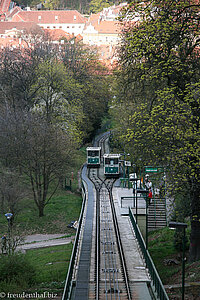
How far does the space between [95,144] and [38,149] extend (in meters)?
33.3

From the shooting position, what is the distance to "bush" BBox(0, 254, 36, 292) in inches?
736

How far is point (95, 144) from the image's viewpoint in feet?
222

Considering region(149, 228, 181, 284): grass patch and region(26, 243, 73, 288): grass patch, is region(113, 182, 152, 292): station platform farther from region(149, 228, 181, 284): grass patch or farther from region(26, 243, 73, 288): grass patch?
region(26, 243, 73, 288): grass patch

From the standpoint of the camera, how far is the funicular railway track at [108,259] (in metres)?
14.9

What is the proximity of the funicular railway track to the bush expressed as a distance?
11.4 ft

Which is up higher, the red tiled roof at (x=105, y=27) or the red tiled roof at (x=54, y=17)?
the red tiled roof at (x=54, y=17)

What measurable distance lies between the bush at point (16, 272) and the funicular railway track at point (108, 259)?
348cm

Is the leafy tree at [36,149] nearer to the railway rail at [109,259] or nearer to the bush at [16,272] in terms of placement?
the railway rail at [109,259]

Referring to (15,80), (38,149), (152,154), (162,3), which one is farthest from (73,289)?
(15,80)

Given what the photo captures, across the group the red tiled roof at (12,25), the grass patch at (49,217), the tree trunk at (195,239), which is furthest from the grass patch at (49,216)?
the red tiled roof at (12,25)

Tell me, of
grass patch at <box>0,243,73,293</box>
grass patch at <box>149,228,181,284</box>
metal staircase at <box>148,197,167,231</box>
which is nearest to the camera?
grass patch at <box>0,243,73,293</box>

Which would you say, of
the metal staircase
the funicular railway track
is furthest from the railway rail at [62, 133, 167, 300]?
the metal staircase

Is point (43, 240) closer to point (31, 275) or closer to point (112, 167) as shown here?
point (31, 275)

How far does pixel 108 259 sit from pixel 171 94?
8.36m
